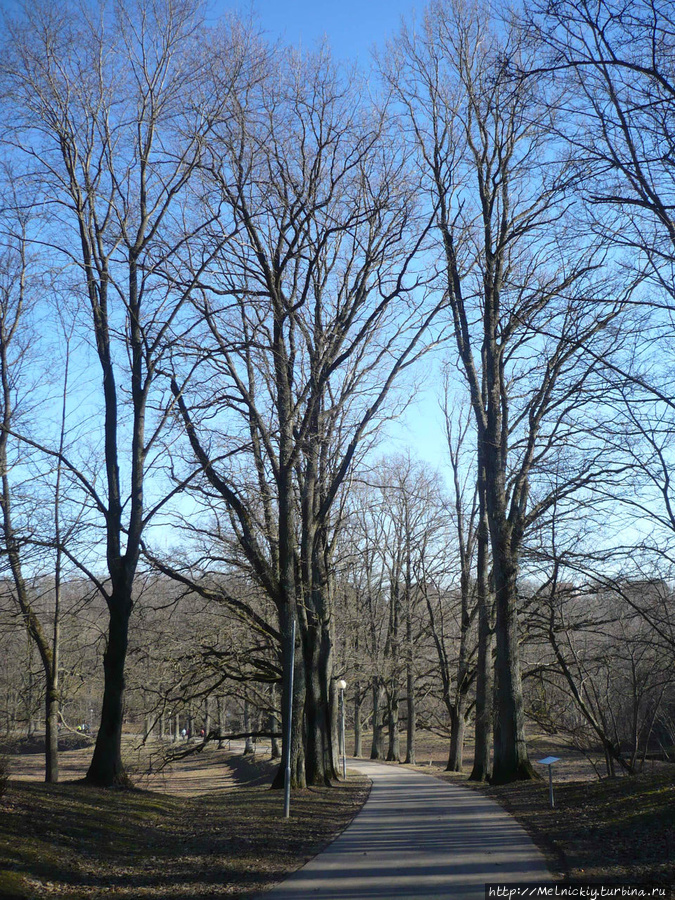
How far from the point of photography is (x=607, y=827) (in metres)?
9.30

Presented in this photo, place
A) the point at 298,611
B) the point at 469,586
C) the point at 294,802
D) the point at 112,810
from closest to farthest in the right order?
the point at 112,810 < the point at 294,802 < the point at 298,611 < the point at 469,586

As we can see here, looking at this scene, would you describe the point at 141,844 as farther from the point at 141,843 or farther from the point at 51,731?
the point at 51,731

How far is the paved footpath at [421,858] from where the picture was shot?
22.4 feet

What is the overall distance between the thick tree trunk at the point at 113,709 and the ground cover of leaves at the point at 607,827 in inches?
275

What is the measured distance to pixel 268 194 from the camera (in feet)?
54.6

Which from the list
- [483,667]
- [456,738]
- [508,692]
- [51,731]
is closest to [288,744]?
[508,692]

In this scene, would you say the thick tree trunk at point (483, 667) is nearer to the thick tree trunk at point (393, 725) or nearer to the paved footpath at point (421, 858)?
the paved footpath at point (421, 858)

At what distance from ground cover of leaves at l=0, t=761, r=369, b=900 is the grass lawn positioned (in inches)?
0.5

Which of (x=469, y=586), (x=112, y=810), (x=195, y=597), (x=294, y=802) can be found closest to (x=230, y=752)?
(x=469, y=586)

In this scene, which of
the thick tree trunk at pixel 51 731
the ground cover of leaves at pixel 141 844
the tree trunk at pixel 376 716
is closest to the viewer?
the ground cover of leaves at pixel 141 844

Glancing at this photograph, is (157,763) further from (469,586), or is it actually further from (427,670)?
(427,670)

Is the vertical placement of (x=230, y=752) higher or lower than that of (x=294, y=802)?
lower

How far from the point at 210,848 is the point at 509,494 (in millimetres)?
13133

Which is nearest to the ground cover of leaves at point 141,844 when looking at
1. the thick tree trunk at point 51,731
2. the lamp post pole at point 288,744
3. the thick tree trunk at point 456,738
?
the lamp post pole at point 288,744
